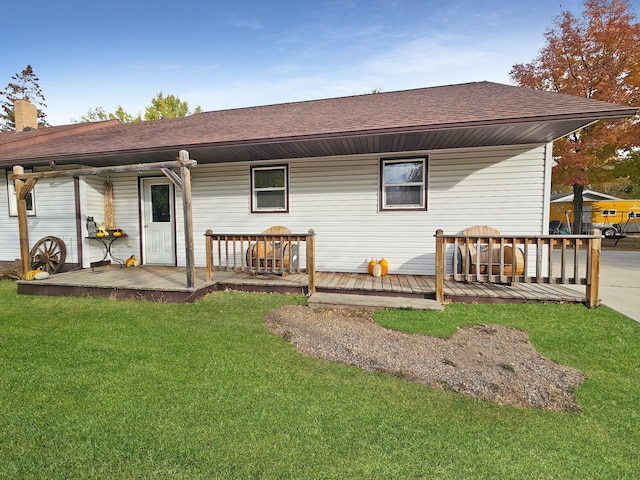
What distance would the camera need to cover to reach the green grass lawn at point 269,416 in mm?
1771

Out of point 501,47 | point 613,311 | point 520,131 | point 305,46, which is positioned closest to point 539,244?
point 613,311

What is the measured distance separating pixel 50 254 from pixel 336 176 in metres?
6.89

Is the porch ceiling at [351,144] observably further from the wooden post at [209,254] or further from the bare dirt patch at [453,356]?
the bare dirt patch at [453,356]

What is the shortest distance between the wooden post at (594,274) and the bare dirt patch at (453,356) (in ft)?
5.31

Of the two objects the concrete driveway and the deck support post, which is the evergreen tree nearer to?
the deck support post

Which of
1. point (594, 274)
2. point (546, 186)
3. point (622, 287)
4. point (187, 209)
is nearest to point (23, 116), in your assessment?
point (187, 209)

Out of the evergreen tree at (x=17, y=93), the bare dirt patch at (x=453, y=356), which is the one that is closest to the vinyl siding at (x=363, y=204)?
the bare dirt patch at (x=453, y=356)

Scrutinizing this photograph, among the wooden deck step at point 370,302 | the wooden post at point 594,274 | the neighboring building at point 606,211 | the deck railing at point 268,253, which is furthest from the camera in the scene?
Answer: the neighboring building at point 606,211

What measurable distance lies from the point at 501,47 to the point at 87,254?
39.8ft

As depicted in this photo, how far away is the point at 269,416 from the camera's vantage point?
2227 mm

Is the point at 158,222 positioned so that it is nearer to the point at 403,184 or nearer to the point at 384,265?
the point at 384,265

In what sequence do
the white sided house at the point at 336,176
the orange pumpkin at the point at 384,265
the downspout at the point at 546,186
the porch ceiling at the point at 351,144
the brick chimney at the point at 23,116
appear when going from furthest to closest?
the brick chimney at the point at 23,116 → the orange pumpkin at the point at 384,265 → the downspout at the point at 546,186 → the white sided house at the point at 336,176 → the porch ceiling at the point at 351,144

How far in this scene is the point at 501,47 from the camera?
29.6 feet

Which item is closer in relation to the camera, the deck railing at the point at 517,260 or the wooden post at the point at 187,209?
the deck railing at the point at 517,260
